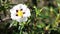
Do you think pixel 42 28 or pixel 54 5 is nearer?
pixel 42 28

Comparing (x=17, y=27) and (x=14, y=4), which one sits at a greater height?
(x=14, y=4)

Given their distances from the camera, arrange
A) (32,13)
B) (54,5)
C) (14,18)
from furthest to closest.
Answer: (54,5) → (32,13) → (14,18)

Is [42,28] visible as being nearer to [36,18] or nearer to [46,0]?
[36,18]

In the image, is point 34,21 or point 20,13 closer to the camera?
point 20,13

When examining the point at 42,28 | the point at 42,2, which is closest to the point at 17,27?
the point at 42,28

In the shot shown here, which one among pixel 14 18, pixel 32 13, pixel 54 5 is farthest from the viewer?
pixel 54 5
